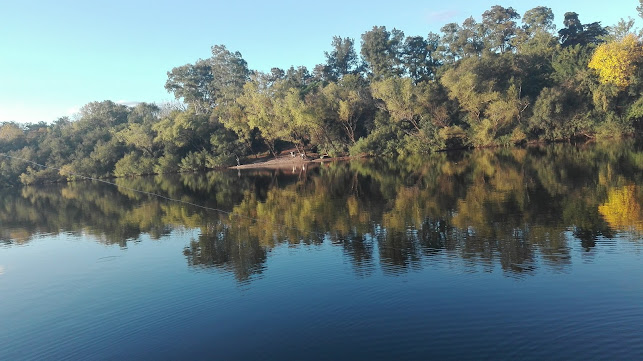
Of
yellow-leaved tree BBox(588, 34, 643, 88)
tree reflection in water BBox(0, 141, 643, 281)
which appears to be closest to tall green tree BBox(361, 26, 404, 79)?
yellow-leaved tree BBox(588, 34, 643, 88)

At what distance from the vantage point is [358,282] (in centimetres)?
1174

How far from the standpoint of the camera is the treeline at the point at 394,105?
2141 inches

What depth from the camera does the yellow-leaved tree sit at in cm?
5125

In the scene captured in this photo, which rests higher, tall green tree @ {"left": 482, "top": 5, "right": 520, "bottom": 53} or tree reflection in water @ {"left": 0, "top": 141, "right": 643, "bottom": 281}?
tall green tree @ {"left": 482, "top": 5, "right": 520, "bottom": 53}

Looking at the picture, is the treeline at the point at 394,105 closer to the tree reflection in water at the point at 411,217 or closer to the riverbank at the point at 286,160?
the riverbank at the point at 286,160

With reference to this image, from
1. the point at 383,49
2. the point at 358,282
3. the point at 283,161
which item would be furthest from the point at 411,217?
the point at 383,49

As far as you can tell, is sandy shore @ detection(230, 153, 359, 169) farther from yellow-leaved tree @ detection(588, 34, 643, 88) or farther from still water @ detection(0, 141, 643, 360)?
still water @ detection(0, 141, 643, 360)

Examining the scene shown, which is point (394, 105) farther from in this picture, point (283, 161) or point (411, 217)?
point (411, 217)

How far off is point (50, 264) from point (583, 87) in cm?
6222

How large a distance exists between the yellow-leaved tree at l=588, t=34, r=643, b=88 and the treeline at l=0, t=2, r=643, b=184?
154mm

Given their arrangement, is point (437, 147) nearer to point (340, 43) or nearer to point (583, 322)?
point (340, 43)

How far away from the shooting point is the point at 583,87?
55.0 m

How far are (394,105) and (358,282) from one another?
52485mm

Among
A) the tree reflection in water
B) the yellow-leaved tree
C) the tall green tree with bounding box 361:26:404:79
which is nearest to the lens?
the tree reflection in water
